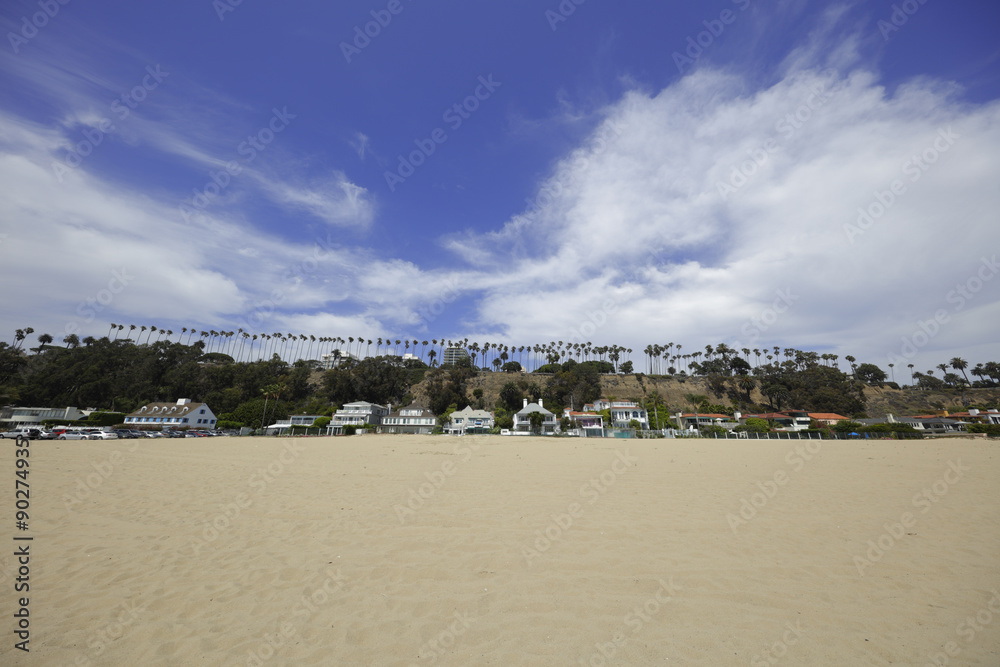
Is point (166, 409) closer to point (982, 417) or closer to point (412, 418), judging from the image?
point (412, 418)

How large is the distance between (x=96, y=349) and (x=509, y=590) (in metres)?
122

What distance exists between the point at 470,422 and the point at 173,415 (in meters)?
53.9

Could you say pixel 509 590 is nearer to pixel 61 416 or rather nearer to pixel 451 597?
pixel 451 597

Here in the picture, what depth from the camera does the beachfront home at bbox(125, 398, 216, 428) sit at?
66750mm

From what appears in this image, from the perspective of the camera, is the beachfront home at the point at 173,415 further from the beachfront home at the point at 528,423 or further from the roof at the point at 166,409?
the beachfront home at the point at 528,423

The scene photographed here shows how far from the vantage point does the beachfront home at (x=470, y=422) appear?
214 ft

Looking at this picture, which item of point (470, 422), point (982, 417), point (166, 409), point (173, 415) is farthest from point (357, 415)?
point (982, 417)

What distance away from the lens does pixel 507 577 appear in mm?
5723

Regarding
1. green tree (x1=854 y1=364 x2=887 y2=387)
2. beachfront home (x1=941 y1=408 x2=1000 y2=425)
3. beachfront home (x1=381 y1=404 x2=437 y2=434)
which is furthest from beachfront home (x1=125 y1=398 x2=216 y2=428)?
green tree (x1=854 y1=364 x2=887 y2=387)

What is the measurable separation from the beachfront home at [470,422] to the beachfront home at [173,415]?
1792 inches

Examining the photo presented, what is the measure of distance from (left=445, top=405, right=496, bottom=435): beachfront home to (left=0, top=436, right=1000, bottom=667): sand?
55.0 metres

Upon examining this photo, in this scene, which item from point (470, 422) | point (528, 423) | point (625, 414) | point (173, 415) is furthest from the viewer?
point (470, 422)

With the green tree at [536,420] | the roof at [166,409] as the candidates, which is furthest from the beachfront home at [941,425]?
the roof at [166,409]

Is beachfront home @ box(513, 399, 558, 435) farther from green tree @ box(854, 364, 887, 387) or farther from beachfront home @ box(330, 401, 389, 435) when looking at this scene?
green tree @ box(854, 364, 887, 387)
